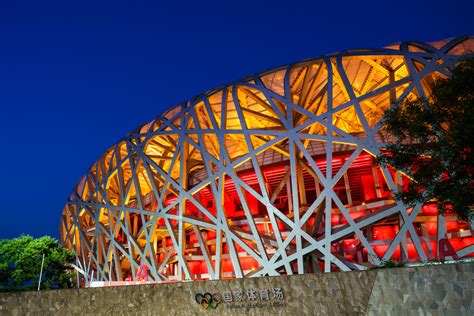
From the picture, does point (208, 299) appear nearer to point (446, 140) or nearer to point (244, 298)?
point (244, 298)

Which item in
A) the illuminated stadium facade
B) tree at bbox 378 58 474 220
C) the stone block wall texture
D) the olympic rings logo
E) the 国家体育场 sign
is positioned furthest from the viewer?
the illuminated stadium facade

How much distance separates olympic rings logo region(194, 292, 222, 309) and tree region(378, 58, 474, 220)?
8.40m

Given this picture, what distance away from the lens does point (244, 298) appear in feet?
49.8

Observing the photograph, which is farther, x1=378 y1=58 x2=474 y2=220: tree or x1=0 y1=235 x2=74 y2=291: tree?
x1=0 y1=235 x2=74 y2=291: tree

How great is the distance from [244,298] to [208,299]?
1.52m

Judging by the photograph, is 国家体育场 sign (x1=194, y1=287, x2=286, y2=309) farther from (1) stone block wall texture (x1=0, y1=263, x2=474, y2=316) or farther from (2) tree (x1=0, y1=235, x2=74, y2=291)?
(2) tree (x1=0, y1=235, x2=74, y2=291)

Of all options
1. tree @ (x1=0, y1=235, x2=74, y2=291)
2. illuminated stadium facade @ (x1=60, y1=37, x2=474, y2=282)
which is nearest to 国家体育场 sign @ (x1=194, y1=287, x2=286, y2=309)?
illuminated stadium facade @ (x1=60, y1=37, x2=474, y2=282)

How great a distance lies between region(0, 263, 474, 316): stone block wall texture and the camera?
11898mm

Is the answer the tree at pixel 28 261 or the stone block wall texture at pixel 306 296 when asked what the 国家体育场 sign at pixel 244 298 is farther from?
the tree at pixel 28 261

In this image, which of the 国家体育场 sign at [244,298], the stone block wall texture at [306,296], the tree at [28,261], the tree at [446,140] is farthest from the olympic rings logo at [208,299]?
the tree at [28,261]

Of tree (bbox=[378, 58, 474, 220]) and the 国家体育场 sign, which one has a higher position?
tree (bbox=[378, 58, 474, 220])

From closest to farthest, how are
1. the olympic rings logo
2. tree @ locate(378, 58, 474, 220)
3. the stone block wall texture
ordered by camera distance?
the stone block wall texture → tree @ locate(378, 58, 474, 220) → the olympic rings logo

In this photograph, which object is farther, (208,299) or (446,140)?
(208,299)

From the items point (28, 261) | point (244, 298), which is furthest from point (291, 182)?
point (28, 261)
